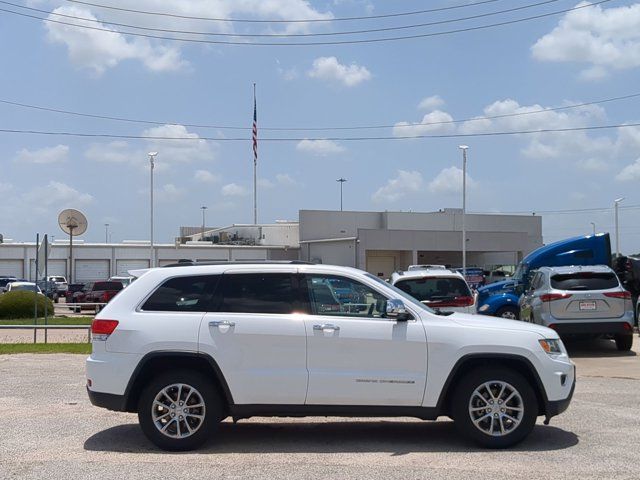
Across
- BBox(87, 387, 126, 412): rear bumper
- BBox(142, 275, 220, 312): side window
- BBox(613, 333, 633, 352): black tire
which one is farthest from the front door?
BBox(613, 333, 633, 352): black tire

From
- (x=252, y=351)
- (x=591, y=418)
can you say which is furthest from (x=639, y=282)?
(x=252, y=351)

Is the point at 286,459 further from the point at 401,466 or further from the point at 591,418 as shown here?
the point at 591,418

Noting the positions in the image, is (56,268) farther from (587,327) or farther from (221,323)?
(221,323)

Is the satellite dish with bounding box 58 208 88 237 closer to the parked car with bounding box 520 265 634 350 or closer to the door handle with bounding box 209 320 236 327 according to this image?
the parked car with bounding box 520 265 634 350

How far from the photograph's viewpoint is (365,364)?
24.7 feet

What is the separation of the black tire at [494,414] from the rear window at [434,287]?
24.7 ft

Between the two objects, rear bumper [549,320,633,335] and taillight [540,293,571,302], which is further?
taillight [540,293,571,302]

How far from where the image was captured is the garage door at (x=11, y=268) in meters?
64.1

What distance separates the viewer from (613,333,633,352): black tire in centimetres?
1593

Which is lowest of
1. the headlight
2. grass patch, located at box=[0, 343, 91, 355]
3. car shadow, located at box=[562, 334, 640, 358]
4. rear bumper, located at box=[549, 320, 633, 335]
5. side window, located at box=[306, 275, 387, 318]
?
grass patch, located at box=[0, 343, 91, 355]

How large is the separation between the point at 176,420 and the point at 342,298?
202 cm

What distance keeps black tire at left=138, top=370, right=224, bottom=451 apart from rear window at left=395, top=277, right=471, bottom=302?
26.3 feet

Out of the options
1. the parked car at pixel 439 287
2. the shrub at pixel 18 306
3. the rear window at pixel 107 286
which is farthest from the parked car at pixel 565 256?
the rear window at pixel 107 286

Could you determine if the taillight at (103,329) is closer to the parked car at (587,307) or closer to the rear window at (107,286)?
the parked car at (587,307)
